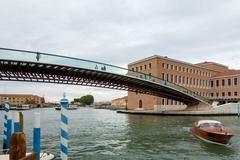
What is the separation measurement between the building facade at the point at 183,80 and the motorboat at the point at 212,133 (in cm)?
3407

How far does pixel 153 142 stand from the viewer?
15.0m

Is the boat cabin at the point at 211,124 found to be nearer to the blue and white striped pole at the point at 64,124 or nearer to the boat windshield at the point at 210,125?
the boat windshield at the point at 210,125

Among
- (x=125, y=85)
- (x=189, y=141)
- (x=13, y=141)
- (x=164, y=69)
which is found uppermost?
(x=164, y=69)

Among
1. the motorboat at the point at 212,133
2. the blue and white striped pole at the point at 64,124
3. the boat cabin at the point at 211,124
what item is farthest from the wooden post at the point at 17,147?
the boat cabin at the point at 211,124

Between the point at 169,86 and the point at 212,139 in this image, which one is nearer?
the point at 212,139

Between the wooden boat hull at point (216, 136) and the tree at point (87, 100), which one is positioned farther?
the tree at point (87, 100)

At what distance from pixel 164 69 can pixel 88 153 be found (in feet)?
139

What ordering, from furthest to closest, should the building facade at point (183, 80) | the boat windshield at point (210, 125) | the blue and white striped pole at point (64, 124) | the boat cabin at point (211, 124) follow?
the building facade at point (183, 80) < the boat windshield at point (210, 125) < the boat cabin at point (211, 124) < the blue and white striped pole at point (64, 124)

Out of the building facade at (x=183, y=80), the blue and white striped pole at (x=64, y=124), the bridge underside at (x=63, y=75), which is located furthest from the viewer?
the building facade at (x=183, y=80)

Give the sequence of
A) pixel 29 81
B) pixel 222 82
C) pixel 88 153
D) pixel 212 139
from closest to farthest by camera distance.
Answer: pixel 88 153, pixel 212 139, pixel 29 81, pixel 222 82

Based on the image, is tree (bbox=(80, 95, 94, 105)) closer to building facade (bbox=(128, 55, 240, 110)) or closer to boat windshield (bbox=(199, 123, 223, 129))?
building facade (bbox=(128, 55, 240, 110))

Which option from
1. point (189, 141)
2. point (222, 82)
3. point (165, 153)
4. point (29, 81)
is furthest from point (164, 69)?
point (165, 153)

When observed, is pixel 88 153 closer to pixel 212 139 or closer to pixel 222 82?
pixel 212 139

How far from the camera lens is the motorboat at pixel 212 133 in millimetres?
14148
